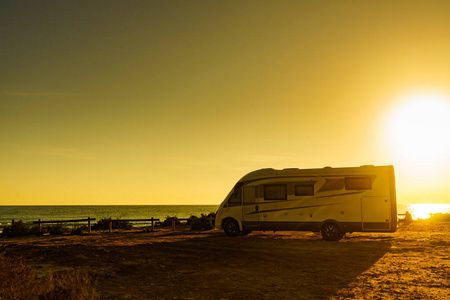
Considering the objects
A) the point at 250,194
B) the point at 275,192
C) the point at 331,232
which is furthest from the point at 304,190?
the point at 250,194

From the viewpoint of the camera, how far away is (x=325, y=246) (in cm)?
1747

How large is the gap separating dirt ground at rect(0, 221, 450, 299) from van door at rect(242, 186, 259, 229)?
347cm

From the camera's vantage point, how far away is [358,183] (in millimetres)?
19016

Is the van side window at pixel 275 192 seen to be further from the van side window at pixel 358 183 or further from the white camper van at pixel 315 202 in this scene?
the van side window at pixel 358 183

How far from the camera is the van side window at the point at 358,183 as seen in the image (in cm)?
1883

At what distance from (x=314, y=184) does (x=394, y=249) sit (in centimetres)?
491

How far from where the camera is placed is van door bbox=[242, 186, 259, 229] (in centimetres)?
2133

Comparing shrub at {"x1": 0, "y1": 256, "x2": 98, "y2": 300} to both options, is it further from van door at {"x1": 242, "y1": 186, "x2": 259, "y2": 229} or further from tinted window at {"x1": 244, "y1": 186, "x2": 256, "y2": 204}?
tinted window at {"x1": 244, "y1": 186, "x2": 256, "y2": 204}

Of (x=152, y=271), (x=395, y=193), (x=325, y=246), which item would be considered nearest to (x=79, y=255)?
(x=152, y=271)

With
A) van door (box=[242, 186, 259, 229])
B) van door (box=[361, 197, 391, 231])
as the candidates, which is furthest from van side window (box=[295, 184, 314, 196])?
van door (box=[361, 197, 391, 231])

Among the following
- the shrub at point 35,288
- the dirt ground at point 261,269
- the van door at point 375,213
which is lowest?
the dirt ground at point 261,269

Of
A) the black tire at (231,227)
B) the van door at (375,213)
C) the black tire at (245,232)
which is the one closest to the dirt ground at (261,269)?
the van door at (375,213)

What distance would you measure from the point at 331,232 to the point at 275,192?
131 inches

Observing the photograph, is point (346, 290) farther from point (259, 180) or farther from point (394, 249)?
point (259, 180)
